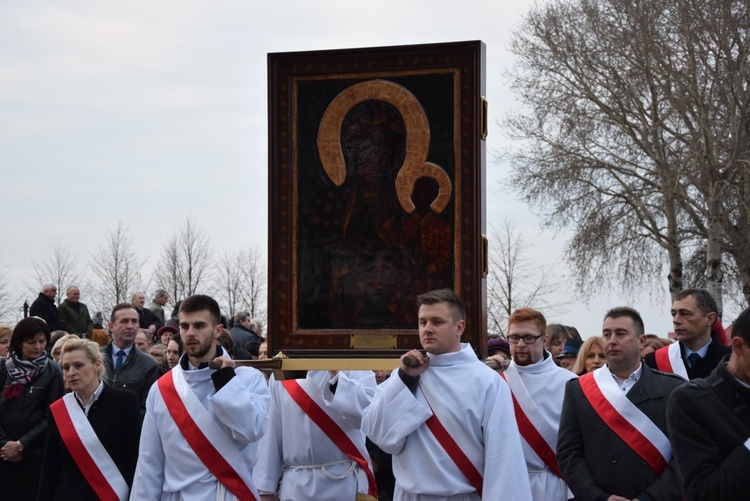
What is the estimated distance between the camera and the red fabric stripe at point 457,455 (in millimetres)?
6895

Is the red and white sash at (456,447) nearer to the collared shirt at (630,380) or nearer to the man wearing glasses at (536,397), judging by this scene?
the collared shirt at (630,380)

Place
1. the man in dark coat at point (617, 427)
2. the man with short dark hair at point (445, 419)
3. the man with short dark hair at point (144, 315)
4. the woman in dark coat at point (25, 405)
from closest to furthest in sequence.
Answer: the man with short dark hair at point (445, 419) < the man in dark coat at point (617, 427) < the woman in dark coat at point (25, 405) < the man with short dark hair at point (144, 315)

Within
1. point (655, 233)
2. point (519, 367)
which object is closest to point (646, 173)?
point (655, 233)

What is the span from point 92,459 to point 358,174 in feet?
8.67

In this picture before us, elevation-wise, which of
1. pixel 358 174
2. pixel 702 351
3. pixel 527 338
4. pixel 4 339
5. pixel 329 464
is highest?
pixel 358 174

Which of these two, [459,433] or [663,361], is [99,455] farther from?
[663,361]

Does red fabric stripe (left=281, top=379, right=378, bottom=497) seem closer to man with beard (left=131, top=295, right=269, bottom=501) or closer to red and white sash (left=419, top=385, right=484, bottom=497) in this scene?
man with beard (left=131, top=295, right=269, bottom=501)

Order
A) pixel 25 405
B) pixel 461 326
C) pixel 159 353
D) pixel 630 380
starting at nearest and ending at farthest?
pixel 461 326, pixel 630 380, pixel 25 405, pixel 159 353

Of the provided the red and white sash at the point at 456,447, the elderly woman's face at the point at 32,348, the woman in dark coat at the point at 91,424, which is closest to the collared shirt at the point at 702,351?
the red and white sash at the point at 456,447

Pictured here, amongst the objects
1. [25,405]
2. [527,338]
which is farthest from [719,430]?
[25,405]

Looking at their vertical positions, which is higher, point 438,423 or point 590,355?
point 590,355

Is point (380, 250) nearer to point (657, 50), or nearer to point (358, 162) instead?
point (358, 162)

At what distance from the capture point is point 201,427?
754 centimetres

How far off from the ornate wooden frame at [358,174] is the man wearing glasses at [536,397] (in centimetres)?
99
